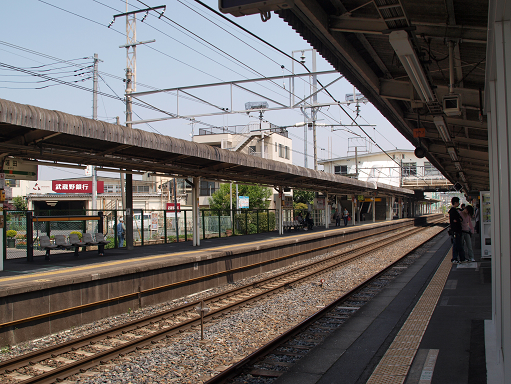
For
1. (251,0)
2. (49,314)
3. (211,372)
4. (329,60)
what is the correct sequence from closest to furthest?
(251,0)
(211,372)
(329,60)
(49,314)

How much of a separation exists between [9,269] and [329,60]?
9343mm

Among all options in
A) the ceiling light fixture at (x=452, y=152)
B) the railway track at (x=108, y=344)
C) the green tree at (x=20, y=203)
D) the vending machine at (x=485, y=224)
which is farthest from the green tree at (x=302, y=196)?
the railway track at (x=108, y=344)

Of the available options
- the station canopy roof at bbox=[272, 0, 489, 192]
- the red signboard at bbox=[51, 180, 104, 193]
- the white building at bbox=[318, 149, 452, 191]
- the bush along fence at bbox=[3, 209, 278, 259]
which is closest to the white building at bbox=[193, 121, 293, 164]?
the white building at bbox=[318, 149, 452, 191]

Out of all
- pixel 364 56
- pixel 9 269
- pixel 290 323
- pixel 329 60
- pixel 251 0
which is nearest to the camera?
pixel 251 0

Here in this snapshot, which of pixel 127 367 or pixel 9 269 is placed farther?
pixel 9 269

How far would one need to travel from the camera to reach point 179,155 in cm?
1306

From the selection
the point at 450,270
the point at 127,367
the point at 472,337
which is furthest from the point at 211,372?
the point at 450,270

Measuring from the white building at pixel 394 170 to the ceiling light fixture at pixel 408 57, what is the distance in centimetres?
2471

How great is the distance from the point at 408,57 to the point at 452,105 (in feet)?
6.11

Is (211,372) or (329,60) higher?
(329,60)

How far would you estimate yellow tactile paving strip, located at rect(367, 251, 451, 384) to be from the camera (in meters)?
4.97

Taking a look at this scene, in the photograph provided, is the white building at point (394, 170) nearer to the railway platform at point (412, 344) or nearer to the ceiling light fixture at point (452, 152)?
the ceiling light fixture at point (452, 152)

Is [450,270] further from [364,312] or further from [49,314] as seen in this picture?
[49,314]

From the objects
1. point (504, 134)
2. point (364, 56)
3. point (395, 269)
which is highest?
point (364, 56)
